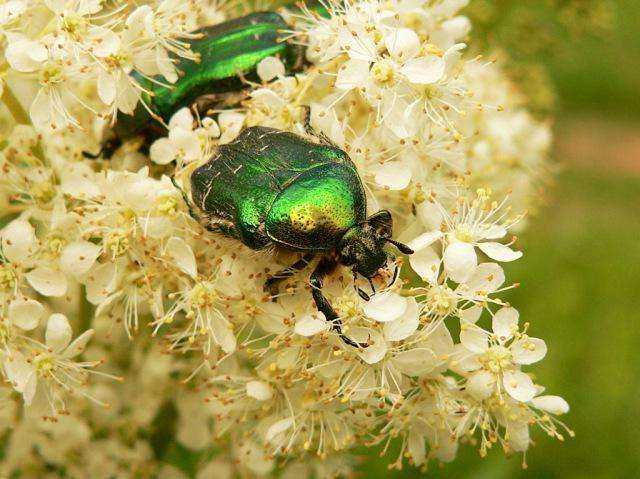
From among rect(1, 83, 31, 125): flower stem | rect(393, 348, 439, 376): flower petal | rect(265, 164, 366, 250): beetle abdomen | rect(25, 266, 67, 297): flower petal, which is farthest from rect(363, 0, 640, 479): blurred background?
rect(1, 83, 31, 125): flower stem

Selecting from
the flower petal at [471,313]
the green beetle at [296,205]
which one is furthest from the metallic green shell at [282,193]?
the flower petal at [471,313]

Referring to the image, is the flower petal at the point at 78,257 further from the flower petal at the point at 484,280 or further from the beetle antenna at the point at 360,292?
the flower petal at the point at 484,280

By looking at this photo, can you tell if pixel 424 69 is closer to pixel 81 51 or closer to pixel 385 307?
pixel 385 307

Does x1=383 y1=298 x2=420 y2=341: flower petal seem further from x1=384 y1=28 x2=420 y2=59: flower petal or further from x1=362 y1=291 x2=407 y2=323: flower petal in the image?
x1=384 y1=28 x2=420 y2=59: flower petal

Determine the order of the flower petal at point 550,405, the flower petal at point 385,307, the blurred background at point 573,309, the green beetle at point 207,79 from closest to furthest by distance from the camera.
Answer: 1. the flower petal at point 385,307
2. the flower petal at point 550,405
3. the green beetle at point 207,79
4. the blurred background at point 573,309

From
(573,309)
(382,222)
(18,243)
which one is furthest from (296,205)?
(573,309)

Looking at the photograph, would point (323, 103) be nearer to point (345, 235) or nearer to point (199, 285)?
point (345, 235)
